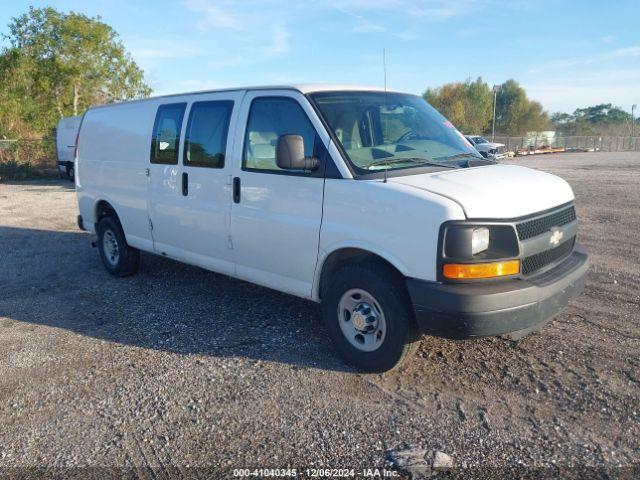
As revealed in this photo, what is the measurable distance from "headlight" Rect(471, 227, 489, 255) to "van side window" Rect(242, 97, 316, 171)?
4.85 feet

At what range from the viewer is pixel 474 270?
11.7ft

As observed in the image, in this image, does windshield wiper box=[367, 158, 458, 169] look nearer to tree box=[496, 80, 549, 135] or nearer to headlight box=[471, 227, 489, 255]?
headlight box=[471, 227, 489, 255]

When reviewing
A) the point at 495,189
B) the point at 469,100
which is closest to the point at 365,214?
the point at 495,189

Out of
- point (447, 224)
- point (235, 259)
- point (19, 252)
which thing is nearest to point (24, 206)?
point (19, 252)

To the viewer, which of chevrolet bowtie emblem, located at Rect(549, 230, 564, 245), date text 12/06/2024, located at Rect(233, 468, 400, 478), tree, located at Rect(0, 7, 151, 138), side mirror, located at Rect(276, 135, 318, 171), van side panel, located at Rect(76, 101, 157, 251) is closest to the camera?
date text 12/06/2024, located at Rect(233, 468, 400, 478)

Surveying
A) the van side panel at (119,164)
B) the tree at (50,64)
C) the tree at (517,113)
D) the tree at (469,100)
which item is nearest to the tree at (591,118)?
the tree at (517,113)

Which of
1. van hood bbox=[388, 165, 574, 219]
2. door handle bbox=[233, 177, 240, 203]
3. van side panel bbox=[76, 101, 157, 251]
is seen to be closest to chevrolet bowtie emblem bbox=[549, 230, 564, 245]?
van hood bbox=[388, 165, 574, 219]

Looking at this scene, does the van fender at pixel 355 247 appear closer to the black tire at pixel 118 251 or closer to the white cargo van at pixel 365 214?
the white cargo van at pixel 365 214

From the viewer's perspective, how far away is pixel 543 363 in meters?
4.23

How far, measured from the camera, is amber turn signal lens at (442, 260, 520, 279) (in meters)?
3.55

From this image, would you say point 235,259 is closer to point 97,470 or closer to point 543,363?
point 97,470

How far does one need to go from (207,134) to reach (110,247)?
279cm

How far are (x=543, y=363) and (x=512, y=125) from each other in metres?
78.8

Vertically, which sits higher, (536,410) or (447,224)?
(447,224)
